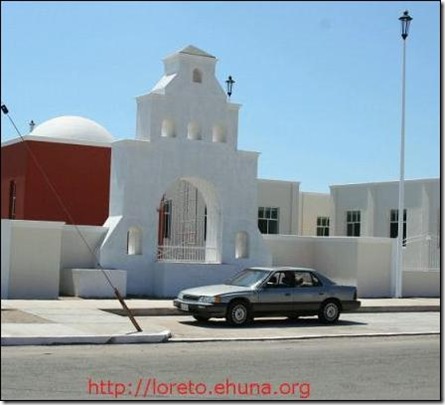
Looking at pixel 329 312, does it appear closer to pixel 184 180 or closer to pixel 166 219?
pixel 184 180

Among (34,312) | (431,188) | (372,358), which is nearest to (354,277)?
(431,188)

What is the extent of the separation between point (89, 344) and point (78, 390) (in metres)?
5.17

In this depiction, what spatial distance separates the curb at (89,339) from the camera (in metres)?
14.2

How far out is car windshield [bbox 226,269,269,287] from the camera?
18.7m

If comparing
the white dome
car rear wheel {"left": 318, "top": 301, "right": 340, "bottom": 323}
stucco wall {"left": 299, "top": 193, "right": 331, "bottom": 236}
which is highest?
the white dome

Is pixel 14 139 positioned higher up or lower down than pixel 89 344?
higher up

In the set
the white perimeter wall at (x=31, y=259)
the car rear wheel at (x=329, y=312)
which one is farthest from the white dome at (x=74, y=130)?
the car rear wheel at (x=329, y=312)

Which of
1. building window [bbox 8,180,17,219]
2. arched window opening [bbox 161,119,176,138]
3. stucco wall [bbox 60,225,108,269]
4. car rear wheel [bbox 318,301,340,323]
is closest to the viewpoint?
car rear wheel [bbox 318,301,340,323]

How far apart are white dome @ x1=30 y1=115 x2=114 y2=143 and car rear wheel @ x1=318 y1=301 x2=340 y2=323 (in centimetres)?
1763

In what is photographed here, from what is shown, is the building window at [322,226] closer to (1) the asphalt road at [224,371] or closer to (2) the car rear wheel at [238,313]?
(2) the car rear wheel at [238,313]

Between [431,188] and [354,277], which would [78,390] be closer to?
[354,277]

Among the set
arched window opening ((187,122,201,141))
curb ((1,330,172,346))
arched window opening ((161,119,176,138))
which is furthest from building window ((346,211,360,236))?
curb ((1,330,172,346))

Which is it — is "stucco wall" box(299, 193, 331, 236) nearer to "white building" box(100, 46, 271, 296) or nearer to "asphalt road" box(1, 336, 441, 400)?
"white building" box(100, 46, 271, 296)

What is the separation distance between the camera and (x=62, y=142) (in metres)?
29.9
